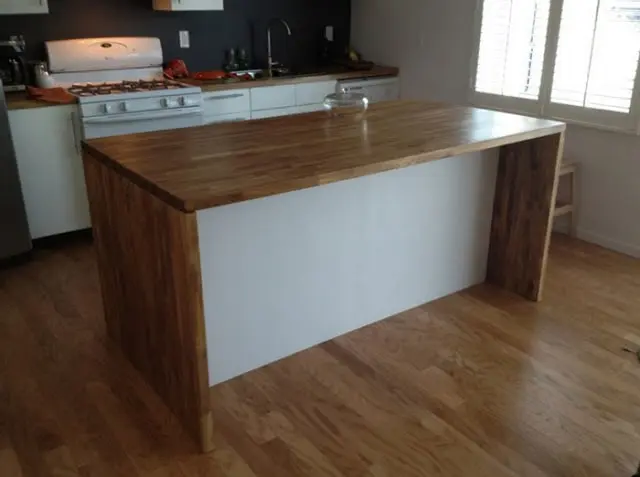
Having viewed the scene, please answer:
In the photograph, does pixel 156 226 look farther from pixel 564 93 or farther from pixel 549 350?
pixel 564 93

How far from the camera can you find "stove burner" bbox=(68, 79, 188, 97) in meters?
3.58

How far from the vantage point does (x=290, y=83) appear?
13.7 ft

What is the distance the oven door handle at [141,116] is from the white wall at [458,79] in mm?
1716

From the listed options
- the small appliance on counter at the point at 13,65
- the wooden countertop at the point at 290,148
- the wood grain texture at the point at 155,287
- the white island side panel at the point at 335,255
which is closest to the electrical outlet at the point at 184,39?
the small appliance on counter at the point at 13,65

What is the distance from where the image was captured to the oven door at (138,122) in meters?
3.47

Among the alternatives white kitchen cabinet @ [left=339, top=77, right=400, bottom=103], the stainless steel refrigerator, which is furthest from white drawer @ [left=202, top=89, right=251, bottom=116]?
the stainless steel refrigerator

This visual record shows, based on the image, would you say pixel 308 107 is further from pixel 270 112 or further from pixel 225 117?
pixel 225 117

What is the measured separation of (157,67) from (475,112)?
230cm

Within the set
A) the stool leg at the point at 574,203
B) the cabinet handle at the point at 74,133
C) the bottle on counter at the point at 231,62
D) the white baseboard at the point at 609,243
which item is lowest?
the white baseboard at the point at 609,243

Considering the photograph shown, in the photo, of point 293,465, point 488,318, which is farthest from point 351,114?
point 293,465

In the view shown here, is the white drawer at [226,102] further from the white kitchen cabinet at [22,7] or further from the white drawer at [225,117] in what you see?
the white kitchen cabinet at [22,7]

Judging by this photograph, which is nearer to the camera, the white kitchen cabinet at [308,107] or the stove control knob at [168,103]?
the stove control knob at [168,103]

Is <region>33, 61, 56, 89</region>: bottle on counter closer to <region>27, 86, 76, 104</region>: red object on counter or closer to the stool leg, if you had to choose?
<region>27, 86, 76, 104</region>: red object on counter

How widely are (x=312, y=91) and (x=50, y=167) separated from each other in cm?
181
